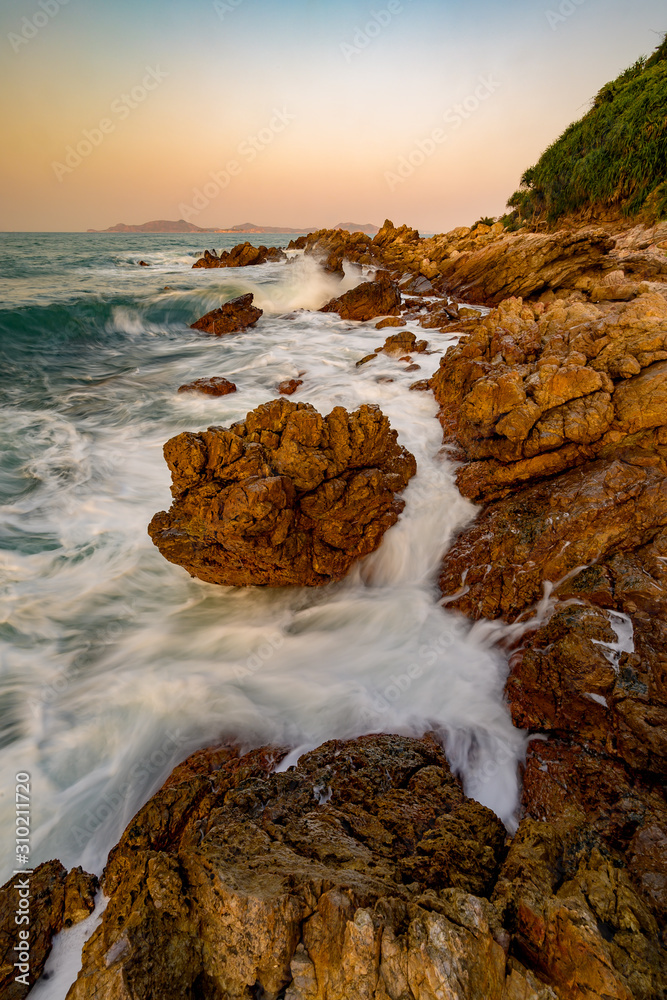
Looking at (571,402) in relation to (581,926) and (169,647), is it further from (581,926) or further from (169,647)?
(169,647)

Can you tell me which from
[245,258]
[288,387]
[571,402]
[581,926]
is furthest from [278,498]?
[245,258]

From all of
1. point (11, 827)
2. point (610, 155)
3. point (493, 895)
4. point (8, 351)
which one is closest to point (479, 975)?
point (493, 895)

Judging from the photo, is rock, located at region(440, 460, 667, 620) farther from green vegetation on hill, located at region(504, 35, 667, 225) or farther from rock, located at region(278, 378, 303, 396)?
green vegetation on hill, located at region(504, 35, 667, 225)

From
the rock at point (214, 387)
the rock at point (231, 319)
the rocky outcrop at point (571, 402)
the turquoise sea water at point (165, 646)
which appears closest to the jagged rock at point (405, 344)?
the turquoise sea water at point (165, 646)

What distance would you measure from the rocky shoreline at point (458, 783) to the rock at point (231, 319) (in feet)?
47.9

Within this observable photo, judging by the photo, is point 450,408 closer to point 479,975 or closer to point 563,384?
point 563,384

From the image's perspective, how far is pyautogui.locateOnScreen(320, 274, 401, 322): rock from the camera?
65.5 feet

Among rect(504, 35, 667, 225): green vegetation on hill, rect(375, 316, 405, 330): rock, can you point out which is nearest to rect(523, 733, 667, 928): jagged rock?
rect(375, 316, 405, 330): rock

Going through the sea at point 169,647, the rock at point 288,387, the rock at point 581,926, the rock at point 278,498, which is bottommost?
the sea at point 169,647

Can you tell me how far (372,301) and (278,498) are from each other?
17.3m

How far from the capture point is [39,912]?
8.98ft

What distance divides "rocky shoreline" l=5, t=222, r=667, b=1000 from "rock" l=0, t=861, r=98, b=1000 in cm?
1

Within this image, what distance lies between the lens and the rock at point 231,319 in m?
20.5

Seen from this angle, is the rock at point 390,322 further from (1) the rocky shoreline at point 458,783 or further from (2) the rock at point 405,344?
(1) the rocky shoreline at point 458,783
